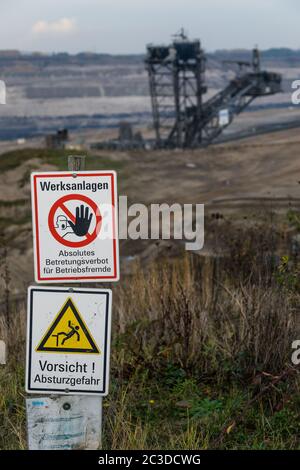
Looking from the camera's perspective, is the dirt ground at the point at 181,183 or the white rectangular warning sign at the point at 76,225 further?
the dirt ground at the point at 181,183

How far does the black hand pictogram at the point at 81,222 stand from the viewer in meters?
4.56

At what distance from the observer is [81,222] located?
15.0 feet

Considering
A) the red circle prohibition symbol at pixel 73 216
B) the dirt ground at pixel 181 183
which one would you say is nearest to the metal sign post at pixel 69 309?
the red circle prohibition symbol at pixel 73 216

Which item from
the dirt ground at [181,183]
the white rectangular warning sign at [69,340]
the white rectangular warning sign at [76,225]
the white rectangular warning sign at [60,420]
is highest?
the white rectangular warning sign at [76,225]

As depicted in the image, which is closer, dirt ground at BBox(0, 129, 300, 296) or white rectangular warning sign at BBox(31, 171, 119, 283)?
white rectangular warning sign at BBox(31, 171, 119, 283)

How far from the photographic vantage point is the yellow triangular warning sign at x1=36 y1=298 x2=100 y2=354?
4582mm

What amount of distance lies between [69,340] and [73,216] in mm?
656

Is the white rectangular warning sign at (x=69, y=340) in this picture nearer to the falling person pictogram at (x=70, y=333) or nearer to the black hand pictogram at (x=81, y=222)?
the falling person pictogram at (x=70, y=333)

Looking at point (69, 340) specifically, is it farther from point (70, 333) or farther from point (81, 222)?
point (81, 222)

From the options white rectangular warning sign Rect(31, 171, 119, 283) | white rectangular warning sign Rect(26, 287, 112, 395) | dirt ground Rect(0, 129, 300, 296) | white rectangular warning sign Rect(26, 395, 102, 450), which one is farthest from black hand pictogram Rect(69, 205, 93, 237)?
dirt ground Rect(0, 129, 300, 296)

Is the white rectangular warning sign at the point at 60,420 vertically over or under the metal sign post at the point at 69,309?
under

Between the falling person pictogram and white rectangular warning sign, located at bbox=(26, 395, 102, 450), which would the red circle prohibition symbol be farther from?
white rectangular warning sign, located at bbox=(26, 395, 102, 450)
